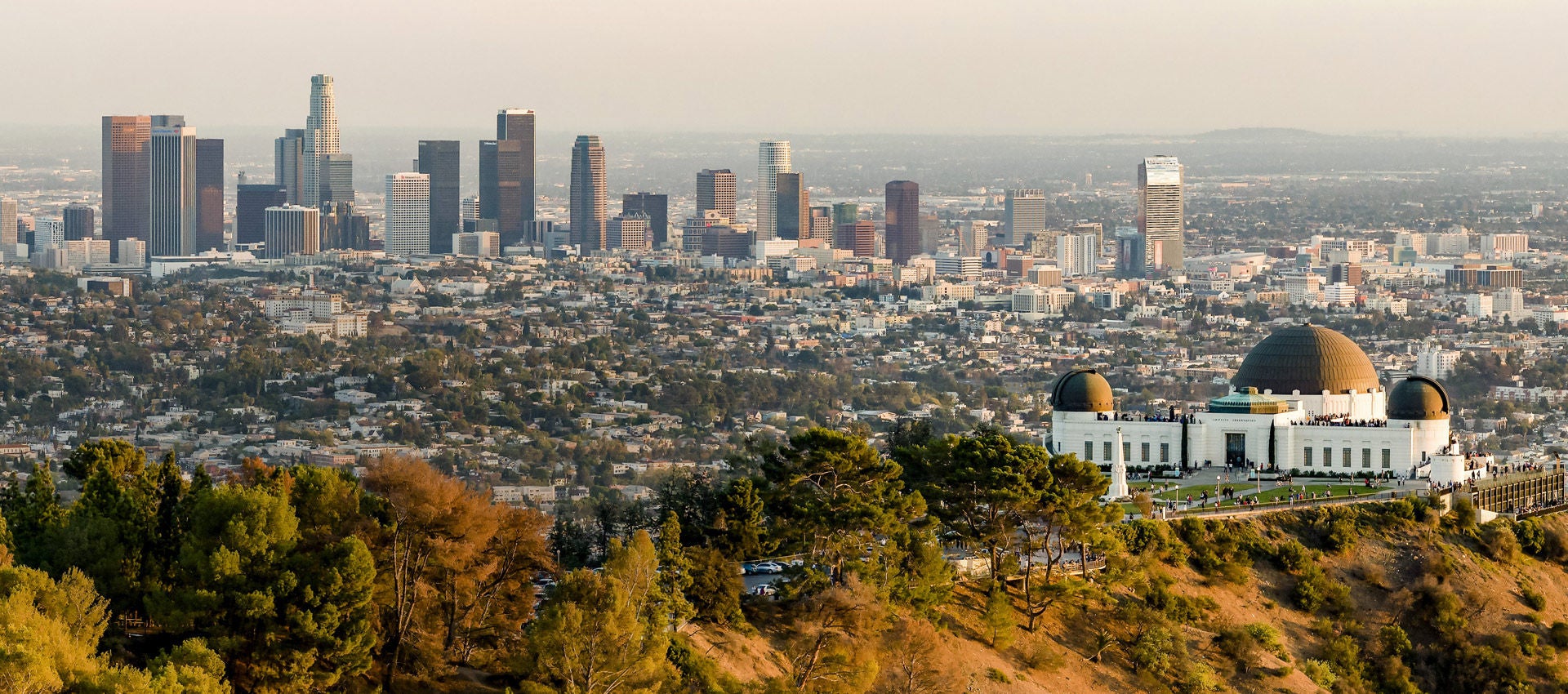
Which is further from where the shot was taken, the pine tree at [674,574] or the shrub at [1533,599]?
the shrub at [1533,599]

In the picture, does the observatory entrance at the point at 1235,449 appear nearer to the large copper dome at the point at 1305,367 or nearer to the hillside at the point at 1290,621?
the large copper dome at the point at 1305,367

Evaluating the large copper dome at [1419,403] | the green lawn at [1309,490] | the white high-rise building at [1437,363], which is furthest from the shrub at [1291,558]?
the white high-rise building at [1437,363]

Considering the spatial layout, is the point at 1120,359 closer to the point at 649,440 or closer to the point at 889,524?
the point at 649,440

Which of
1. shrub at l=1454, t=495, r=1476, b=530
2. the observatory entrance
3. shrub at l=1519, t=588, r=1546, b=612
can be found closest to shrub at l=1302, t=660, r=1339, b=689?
shrub at l=1519, t=588, r=1546, b=612

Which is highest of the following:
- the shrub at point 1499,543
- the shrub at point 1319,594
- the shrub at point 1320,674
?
the shrub at point 1499,543

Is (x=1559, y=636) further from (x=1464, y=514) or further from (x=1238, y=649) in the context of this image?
(x=1238, y=649)

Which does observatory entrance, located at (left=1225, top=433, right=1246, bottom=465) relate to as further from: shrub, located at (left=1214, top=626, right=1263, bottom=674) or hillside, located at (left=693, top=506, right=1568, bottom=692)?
shrub, located at (left=1214, top=626, right=1263, bottom=674)

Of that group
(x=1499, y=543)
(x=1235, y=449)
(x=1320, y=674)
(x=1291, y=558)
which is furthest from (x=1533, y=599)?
(x=1235, y=449)
